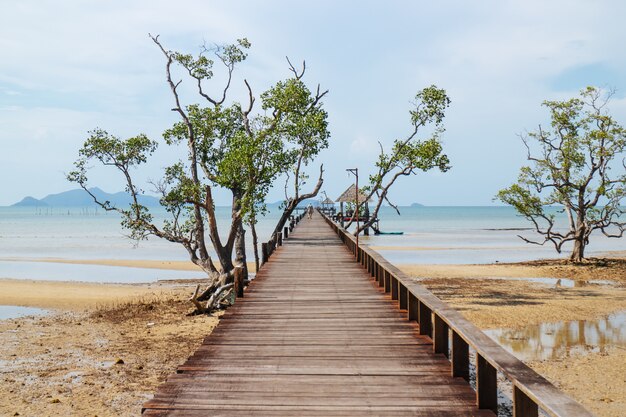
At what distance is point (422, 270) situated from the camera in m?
31.2

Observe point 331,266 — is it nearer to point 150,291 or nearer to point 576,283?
point 150,291

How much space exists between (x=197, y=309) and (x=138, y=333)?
3161 millimetres

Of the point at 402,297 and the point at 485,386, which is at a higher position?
the point at 402,297

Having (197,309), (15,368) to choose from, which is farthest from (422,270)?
(15,368)

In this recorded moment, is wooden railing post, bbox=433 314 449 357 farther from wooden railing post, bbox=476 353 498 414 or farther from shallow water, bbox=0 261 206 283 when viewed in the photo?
shallow water, bbox=0 261 206 283

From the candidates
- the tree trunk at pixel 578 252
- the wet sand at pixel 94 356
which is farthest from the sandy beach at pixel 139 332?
the tree trunk at pixel 578 252

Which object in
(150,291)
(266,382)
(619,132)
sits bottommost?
(150,291)

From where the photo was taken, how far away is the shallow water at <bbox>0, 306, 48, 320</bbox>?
19331 millimetres

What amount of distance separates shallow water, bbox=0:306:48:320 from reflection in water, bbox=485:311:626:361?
1532 centimetres

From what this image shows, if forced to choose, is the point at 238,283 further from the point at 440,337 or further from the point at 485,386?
the point at 485,386

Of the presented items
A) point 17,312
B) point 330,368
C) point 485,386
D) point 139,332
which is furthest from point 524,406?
point 17,312

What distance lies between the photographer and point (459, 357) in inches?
235

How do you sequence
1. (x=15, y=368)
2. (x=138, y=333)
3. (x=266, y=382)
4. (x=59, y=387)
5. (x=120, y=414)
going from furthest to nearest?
(x=138, y=333), (x=15, y=368), (x=59, y=387), (x=120, y=414), (x=266, y=382)

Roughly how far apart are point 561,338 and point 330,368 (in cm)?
1006
